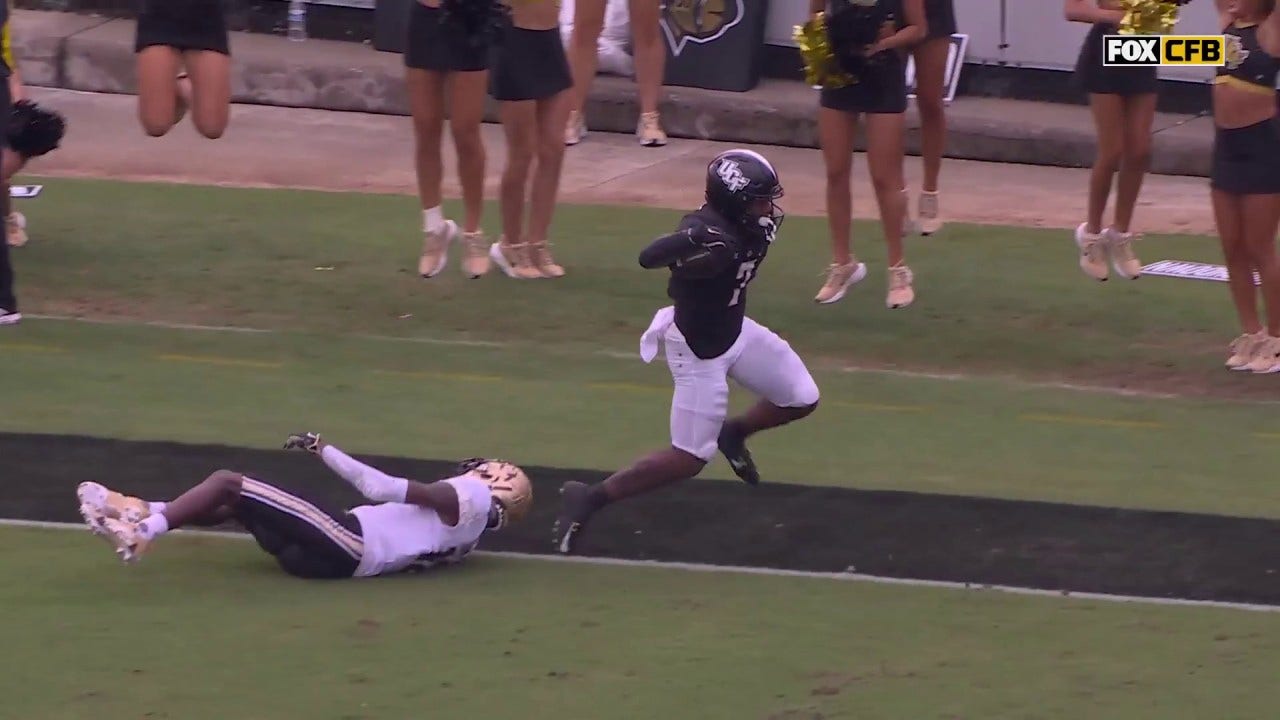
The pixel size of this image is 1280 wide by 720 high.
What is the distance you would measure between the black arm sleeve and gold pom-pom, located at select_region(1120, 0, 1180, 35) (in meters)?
4.01

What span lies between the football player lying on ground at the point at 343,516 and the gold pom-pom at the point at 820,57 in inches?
149

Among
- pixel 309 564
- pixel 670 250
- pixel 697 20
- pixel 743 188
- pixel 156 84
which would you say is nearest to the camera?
pixel 309 564

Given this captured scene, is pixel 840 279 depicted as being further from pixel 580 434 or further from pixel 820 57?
pixel 580 434

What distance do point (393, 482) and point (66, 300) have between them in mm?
4602

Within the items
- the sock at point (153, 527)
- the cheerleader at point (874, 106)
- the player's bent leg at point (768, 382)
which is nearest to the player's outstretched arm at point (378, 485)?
the sock at point (153, 527)

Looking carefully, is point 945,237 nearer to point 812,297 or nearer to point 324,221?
point 812,297

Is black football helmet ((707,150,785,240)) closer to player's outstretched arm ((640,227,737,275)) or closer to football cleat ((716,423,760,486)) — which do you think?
player's outstretched arm ((640,227,737,275))

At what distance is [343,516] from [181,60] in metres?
4.48

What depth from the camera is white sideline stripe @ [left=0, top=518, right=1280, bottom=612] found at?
618 cm

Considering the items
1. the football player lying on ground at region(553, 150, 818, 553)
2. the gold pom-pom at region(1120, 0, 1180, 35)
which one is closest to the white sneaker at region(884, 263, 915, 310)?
the gold pom-pom at region(1120, 0, 1180, 35)

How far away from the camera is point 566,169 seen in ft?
44.4

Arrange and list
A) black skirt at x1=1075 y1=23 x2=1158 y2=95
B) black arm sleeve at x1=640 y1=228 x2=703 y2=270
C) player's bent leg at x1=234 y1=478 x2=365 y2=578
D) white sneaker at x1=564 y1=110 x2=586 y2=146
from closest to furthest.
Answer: player's bent leg at x1=234 y1=478 x2=365 y2=578, black arm sleeve at x1=640 y1=228 x2=703 y2=270, black skirt at x1=1075 y1=23 x2=1158 y2=95, white sneaker at x1=564 y1=110 x2=586 y2=146

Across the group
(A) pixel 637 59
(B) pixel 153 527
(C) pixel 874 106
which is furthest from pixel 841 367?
(A) pixel 637 59

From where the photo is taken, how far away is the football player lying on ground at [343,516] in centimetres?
588
